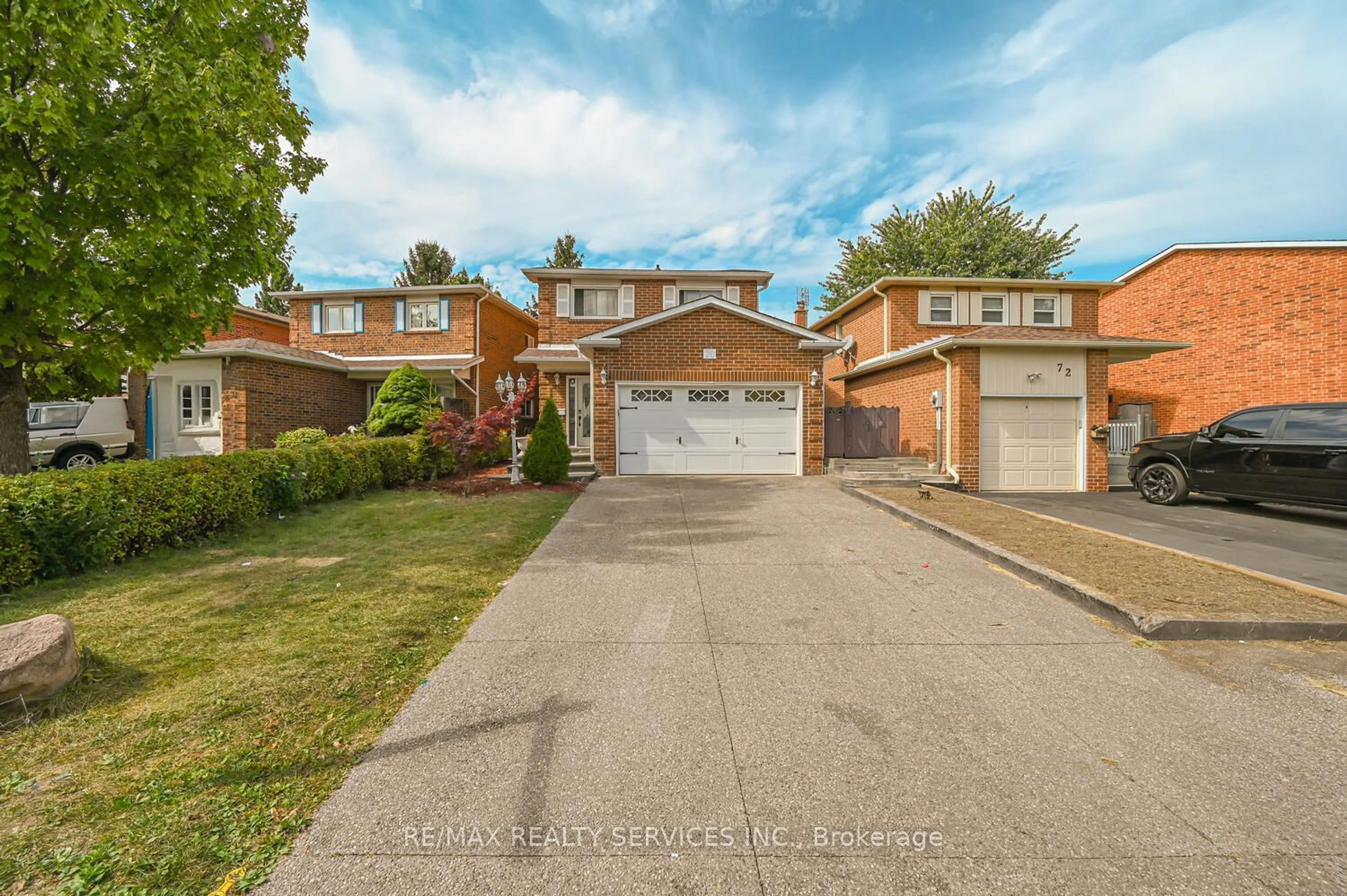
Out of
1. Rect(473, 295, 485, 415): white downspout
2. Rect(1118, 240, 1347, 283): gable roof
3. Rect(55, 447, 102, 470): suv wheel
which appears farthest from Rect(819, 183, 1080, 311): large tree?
Rect(55, 447, 102, 470): suv wheel

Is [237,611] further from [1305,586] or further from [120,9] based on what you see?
[1305,586]

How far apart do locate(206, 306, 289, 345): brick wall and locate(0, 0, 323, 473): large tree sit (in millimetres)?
13077

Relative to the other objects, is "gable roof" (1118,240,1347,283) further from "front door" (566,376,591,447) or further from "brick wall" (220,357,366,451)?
"brick wall" (220,357,366,451)

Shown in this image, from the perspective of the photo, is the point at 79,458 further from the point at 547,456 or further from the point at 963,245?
the point at 963,245

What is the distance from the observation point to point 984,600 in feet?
14.9

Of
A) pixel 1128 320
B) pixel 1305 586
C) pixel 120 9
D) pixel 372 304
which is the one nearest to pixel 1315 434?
pixel 1305 586

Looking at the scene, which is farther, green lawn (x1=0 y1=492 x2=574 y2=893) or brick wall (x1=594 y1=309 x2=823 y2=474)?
brick wall (x1=594 y1=309 x2=823 y2=474)

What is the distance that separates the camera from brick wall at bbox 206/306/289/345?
59.8ft

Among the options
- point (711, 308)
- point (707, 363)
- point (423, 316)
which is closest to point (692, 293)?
point (711, 308)

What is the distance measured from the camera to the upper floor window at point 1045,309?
16.6m

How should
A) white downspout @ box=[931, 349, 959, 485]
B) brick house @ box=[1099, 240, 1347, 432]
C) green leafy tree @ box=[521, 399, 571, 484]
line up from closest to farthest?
green leafy tree @ box=[521, 399, 571, 484]
white downspout @ box=[931, 349, 959, 485]
brick house @ box=[1099, 240, 1347, 432]

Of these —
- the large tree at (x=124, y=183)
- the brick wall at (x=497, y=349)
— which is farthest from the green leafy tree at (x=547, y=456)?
the brick wall at (x=497, y=349)

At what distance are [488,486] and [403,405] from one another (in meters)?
4.21

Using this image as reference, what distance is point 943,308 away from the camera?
53.7 feet
